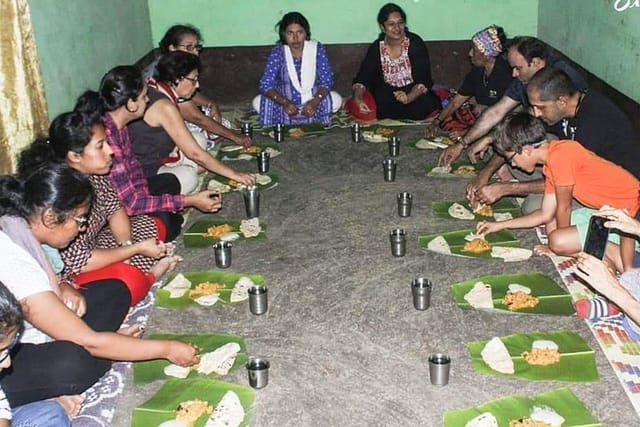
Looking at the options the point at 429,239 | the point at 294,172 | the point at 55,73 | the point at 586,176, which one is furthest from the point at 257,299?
the point at 55,73

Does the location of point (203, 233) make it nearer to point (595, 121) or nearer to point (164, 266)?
point (164, 266)

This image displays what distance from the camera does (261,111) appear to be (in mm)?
6789

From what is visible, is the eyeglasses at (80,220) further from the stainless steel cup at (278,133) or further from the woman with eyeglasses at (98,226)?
the stainless steel cup at (278,133)

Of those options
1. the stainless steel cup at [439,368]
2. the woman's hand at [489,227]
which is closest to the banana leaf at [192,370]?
the stainless steel cup at [439,368]

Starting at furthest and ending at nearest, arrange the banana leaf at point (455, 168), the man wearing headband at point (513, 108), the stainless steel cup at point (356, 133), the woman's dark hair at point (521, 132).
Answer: the stainless steel cup at point (356, 133), the banana leaf at point (455, 168), the man wearing headband at point (513, 108), the woman's dark hair at point (521, 132)

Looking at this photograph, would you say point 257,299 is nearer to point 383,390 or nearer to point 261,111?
point 383,390

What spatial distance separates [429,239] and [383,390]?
1398 millimetres

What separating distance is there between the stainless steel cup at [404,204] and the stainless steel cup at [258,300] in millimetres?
1315

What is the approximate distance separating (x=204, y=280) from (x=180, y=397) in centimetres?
101

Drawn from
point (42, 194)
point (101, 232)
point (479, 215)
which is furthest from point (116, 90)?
point (479, 215)

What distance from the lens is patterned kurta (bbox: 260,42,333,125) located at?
21.9 feet

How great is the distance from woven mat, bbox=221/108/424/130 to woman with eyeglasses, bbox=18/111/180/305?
296 centimetres

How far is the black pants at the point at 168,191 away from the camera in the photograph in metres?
4.28

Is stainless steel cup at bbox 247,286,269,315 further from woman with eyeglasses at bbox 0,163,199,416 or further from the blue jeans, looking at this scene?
the blue jeans
